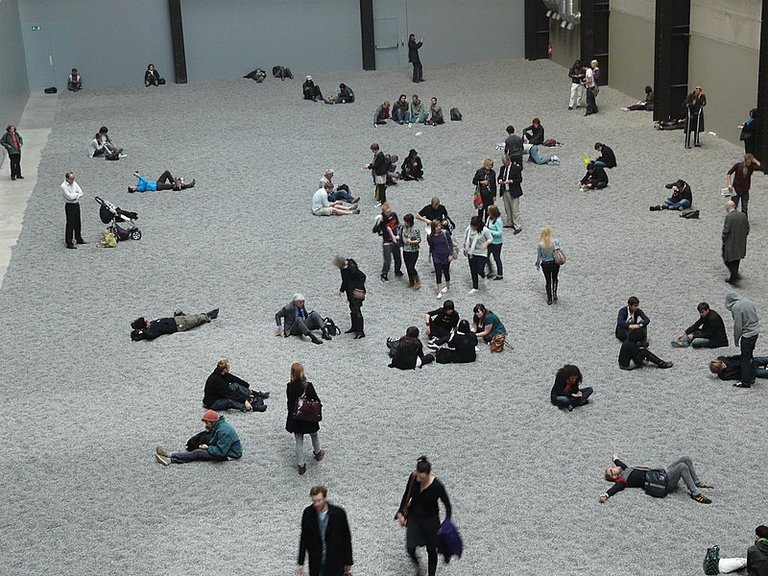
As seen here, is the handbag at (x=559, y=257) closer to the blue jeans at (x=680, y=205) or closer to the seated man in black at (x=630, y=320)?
the seated man in black at (x=630, y=320)

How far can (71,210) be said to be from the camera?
23.6 m

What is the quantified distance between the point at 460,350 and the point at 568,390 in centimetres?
213

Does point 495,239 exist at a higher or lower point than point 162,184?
higher

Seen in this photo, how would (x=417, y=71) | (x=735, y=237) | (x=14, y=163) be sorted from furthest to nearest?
(x=417, y=71), (x=14, y=163), (x=735, y=237)

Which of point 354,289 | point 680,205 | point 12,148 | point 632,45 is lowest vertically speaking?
point 680,205

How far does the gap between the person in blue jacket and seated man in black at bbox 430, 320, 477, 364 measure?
12.6 feet

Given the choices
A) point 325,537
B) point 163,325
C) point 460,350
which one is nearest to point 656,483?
point 325,537

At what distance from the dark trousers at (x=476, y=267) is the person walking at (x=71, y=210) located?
8059 millimetres

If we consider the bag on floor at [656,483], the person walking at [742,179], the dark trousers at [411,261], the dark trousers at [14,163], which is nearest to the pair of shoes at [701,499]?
the bag on floor at [656,483]

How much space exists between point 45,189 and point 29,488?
15.8m

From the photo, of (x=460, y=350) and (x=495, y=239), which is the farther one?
(x=495, y=239)

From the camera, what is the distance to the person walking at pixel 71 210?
2340 centimetres

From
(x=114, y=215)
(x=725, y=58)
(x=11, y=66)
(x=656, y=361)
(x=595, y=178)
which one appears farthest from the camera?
(x=11, y=66)

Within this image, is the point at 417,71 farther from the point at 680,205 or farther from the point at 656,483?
the point at 656,483
